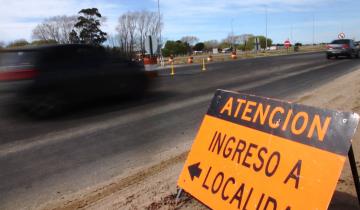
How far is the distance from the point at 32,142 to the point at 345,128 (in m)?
5.41

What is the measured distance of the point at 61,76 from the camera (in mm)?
9188

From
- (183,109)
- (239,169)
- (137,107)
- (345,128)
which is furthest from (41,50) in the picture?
(345,128)

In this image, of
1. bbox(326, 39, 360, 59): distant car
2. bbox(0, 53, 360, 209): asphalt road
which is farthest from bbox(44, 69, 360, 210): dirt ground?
bbox(326, 39, 360, 59): distant car

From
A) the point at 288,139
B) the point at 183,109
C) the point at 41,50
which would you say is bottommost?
the point at 183,109

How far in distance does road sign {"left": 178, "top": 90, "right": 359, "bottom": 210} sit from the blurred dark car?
5.97 metres

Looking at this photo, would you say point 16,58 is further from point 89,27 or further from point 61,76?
point 89,27

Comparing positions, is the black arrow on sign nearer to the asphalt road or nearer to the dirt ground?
the dirt ground

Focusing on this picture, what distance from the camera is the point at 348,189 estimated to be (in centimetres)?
390

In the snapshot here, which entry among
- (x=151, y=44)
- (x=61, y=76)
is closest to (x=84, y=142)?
(x=61, y=76)

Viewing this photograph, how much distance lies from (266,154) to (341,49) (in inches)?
1143

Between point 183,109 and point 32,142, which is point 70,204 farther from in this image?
point 183,109

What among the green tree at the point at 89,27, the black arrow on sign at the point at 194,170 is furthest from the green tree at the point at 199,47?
the black arrow on sign at the point at 194,170

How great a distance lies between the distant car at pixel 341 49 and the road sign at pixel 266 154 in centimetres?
A: 2846

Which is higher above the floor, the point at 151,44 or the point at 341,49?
the point at 151,44
